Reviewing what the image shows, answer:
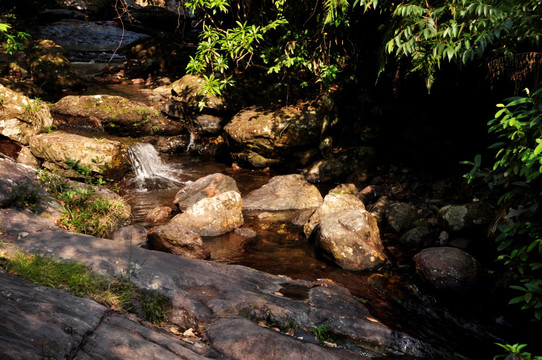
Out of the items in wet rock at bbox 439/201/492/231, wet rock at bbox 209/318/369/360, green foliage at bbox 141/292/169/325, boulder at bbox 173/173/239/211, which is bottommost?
boulder at bbox 173/173/239/211

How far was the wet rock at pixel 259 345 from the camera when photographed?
2721mm

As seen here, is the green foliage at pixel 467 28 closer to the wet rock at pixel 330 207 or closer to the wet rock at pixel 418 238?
the wet rock at pixel 418 238

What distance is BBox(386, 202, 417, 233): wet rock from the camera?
6.41 m

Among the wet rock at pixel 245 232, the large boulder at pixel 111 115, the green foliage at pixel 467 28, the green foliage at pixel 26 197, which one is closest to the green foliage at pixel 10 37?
the large boulder at pixel 111 115

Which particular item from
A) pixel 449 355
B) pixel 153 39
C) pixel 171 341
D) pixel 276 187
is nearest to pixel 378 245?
pixel 449 355

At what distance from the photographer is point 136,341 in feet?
7.67

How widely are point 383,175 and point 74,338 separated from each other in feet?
23.4

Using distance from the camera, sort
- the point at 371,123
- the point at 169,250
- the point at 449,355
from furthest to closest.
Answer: the point at 371,123 < the point at 169,250 < the point at 449,355

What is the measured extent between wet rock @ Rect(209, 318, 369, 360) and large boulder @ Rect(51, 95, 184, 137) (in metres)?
7.92

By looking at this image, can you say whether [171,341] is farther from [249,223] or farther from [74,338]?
[249,223]

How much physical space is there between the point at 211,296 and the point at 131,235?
99.8 inches

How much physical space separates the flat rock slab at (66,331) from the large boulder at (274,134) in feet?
22.7

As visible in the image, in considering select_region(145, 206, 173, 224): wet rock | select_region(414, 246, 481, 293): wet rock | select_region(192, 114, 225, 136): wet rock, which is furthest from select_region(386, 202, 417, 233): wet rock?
select_region(192, 114, 225, 136): wet rock

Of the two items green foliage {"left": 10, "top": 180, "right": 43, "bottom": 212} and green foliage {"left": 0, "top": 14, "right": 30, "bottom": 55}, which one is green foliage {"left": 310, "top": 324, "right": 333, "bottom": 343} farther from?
green foliage {"left": 0, "top": 14, "right": 30, "bottom": 55}
